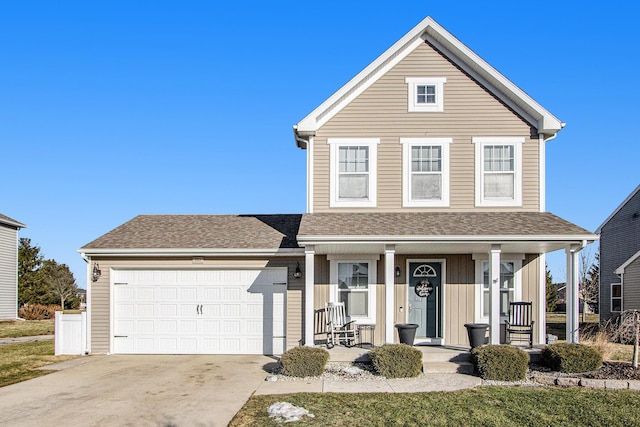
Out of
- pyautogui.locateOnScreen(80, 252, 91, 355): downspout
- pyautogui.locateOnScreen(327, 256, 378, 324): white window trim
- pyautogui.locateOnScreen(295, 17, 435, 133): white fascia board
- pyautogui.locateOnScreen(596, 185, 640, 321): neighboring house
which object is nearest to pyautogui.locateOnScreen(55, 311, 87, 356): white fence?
pyautogui.locateOnScreen(80, 252, 91, 355): downspout

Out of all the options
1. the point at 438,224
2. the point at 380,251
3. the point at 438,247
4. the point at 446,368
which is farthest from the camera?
the point at 380,251

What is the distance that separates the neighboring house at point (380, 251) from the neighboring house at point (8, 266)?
60.5 feet

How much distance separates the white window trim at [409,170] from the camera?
15.1m

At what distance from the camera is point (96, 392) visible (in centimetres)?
1059

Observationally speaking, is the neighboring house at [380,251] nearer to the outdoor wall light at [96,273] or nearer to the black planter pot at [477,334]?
the outdoor wall light at [96,273]

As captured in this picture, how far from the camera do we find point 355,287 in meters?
15.1

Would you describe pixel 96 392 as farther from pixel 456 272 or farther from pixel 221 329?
pixel 456 272

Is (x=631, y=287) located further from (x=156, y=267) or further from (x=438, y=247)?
(x=156, y=267)

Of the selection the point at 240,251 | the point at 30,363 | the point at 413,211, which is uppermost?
the point at 413,211

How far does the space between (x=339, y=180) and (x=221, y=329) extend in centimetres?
485

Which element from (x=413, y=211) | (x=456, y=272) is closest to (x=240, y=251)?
(x=413, y=211)

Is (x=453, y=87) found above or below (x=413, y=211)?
above

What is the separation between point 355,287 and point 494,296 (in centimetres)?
342

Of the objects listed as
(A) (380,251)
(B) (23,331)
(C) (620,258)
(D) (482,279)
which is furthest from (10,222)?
(C) (620,258)
